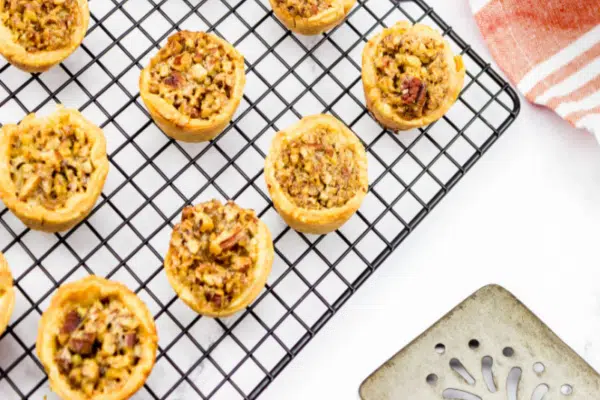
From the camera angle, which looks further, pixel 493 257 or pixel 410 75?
pixel 493 257

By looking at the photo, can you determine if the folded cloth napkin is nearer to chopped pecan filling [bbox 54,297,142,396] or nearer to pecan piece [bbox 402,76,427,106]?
pecan piece [bbox 402,76,427,106]

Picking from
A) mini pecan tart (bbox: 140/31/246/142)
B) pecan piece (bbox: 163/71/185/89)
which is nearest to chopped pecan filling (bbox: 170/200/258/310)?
mini pecan tart (bbox: 140/31/246/142)

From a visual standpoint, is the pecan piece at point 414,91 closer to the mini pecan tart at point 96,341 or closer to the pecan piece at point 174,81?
the pecan piece at point 174,81

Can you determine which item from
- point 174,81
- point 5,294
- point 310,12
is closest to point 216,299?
point 5,294

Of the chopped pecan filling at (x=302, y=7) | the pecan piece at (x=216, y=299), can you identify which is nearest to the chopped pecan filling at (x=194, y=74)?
the chopped pecan filling at (x=302, y=7)

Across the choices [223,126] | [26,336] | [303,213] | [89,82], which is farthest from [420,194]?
[26,336]

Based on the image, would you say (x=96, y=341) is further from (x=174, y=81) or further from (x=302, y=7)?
(x=302, y=7)

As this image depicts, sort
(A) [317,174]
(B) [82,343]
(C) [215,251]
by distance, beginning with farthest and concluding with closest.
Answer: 1. (A) [317,174]
2. (C) [215,251]
3. (B) [82,343]
